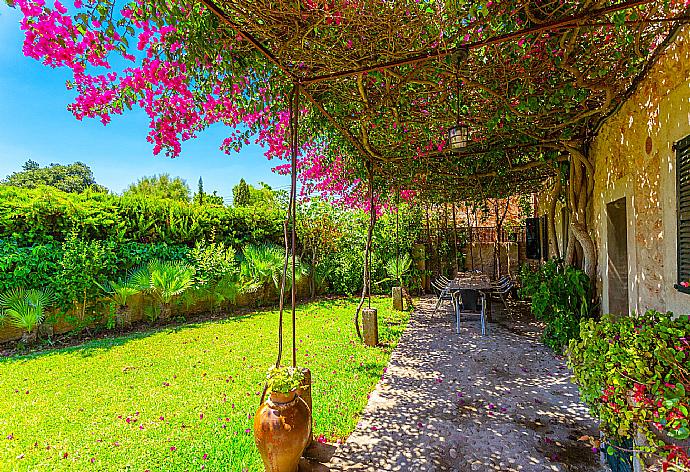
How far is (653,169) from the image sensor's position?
3.03m

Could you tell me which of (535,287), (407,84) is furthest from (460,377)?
(407,84)

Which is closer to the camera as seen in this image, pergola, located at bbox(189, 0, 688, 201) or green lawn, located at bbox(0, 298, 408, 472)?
pergola, located at bbox(189, 0, 688, 201)

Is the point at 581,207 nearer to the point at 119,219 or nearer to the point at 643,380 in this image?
the point at 643,380

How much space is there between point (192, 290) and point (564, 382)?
6.62m

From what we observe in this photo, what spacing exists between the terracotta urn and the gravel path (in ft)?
1.33

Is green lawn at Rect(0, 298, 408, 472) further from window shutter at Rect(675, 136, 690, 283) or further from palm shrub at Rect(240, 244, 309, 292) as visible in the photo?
window shutter at Rect(675, 136, 690, 283)

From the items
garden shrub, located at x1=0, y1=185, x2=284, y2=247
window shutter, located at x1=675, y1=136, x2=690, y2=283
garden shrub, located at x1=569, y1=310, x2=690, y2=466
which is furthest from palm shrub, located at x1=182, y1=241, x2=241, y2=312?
window shutter, located at x1=675, y1=136, x2=690, y2=283

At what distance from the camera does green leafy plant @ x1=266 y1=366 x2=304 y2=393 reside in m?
2.32

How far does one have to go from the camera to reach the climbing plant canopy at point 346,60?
2.36m

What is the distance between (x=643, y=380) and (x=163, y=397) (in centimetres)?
402

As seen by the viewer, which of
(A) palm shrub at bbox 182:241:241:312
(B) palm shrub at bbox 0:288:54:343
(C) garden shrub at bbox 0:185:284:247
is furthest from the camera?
(A) palm shrub at bbox 182:241:241:312

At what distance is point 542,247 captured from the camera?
921cm

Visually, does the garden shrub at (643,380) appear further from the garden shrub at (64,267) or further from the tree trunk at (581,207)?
the garden shrub at (64,267)

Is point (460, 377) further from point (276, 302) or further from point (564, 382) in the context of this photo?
point (276, 302)
